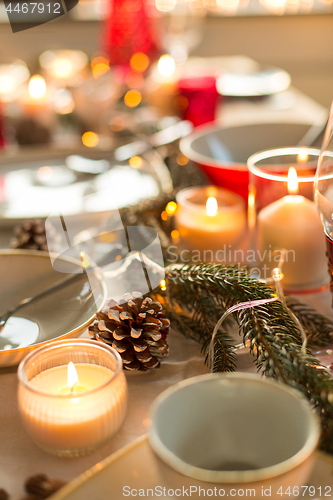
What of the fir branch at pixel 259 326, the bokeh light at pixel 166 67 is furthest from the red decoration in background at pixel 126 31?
the fir branch at pixel 259 326

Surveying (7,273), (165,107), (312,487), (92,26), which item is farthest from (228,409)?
(92,26)

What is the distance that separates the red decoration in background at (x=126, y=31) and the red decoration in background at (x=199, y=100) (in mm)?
456

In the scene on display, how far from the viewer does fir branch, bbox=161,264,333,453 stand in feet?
1.09

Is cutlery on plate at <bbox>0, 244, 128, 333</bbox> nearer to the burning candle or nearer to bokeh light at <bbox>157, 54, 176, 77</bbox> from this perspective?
the burning candle

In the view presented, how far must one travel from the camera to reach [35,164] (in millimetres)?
849

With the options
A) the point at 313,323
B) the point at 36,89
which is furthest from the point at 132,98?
the point at 313,323

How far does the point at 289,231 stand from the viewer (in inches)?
21.1

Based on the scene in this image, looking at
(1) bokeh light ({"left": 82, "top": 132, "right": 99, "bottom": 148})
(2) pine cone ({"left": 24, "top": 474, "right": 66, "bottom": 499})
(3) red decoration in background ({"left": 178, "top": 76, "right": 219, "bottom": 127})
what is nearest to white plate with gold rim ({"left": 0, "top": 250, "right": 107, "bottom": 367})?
(2) pine cone ({"left": 24, "top": 474, "right": 66, "bottom": 499})

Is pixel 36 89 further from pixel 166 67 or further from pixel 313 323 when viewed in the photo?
pixel 313 323

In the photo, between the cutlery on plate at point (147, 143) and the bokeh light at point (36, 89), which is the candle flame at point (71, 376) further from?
the bokeh light at point (36, 89)

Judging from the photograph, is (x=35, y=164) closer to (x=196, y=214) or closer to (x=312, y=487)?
(x=196, y=214)

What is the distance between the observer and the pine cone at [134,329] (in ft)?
1.35

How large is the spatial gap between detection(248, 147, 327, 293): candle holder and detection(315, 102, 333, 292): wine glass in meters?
0.09

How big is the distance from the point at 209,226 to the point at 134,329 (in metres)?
0.22
